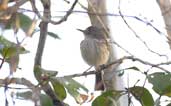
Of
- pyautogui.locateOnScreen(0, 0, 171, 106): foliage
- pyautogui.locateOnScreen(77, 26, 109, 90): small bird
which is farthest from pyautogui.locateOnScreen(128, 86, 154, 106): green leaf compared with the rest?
pyautogui.locateOnScreen(77, 26, 109, 90): small bird

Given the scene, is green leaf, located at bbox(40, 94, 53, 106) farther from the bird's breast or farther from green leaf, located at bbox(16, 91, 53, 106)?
the bird's breast

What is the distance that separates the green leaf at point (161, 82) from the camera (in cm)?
143

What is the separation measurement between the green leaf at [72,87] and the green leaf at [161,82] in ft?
0.82

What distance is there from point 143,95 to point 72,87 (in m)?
0.25

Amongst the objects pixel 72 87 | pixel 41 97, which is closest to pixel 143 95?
pixel 72 87

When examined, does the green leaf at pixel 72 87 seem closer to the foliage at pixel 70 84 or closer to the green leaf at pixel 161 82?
the foliage at pixel 70 84

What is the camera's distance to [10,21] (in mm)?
934

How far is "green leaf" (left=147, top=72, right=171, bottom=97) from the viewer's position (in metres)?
1.43

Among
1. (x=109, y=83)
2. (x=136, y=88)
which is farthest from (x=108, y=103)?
(x=109, y=83)

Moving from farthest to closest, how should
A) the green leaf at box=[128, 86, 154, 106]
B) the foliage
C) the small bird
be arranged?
1. the small bird
2. the green leaf at box=[128, 86, 154, 106]
3. the foliage

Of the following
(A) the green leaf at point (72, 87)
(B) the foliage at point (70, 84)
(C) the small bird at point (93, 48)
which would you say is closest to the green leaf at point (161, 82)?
(B) the foliage at point (70, 84)

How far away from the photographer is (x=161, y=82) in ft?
4.79

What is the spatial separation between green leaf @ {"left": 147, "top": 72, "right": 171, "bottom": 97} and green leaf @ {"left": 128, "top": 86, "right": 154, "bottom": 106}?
0.04m

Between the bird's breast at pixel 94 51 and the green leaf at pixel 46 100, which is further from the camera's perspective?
the bird's breast at pixel 94 51
